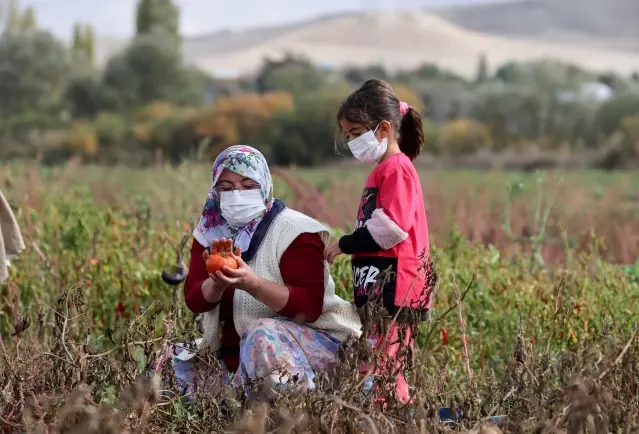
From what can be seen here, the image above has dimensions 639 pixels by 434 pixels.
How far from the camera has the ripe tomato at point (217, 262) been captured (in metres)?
3.59

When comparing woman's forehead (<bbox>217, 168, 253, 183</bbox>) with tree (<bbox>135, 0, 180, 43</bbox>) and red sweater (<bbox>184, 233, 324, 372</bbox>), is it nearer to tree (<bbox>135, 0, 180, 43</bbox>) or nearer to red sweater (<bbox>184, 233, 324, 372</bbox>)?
red sweater (<bbox>184, 233, 324, 372</bbox>)

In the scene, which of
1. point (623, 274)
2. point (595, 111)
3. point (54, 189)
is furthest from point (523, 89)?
point (623, 274)

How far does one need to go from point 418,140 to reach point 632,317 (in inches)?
56.3

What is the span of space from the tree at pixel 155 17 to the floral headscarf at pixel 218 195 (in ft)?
252

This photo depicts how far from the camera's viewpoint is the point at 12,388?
351 cm

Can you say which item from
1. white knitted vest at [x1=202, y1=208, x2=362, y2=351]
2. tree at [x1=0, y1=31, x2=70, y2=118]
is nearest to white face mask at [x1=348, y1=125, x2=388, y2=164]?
white knitted vest at [x1=202, y1=208, x2=362, y2=351]

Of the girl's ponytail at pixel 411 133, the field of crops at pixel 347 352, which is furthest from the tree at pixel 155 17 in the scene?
the girl's ponytail at pixel 411 133

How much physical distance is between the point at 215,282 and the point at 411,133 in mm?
943

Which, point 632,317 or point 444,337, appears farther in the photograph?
point 632,317

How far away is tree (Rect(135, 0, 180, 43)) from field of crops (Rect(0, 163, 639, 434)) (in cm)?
7254

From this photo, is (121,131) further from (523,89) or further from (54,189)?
(54,189)

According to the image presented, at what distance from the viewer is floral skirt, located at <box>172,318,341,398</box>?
12.2 feet

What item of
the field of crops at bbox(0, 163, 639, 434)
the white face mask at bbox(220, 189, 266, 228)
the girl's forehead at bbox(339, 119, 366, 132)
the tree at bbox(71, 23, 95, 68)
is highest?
the girl's forehead at bbox(339, 119, 366, 132)

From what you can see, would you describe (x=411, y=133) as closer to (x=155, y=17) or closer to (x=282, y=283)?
(x=282, y=283)
